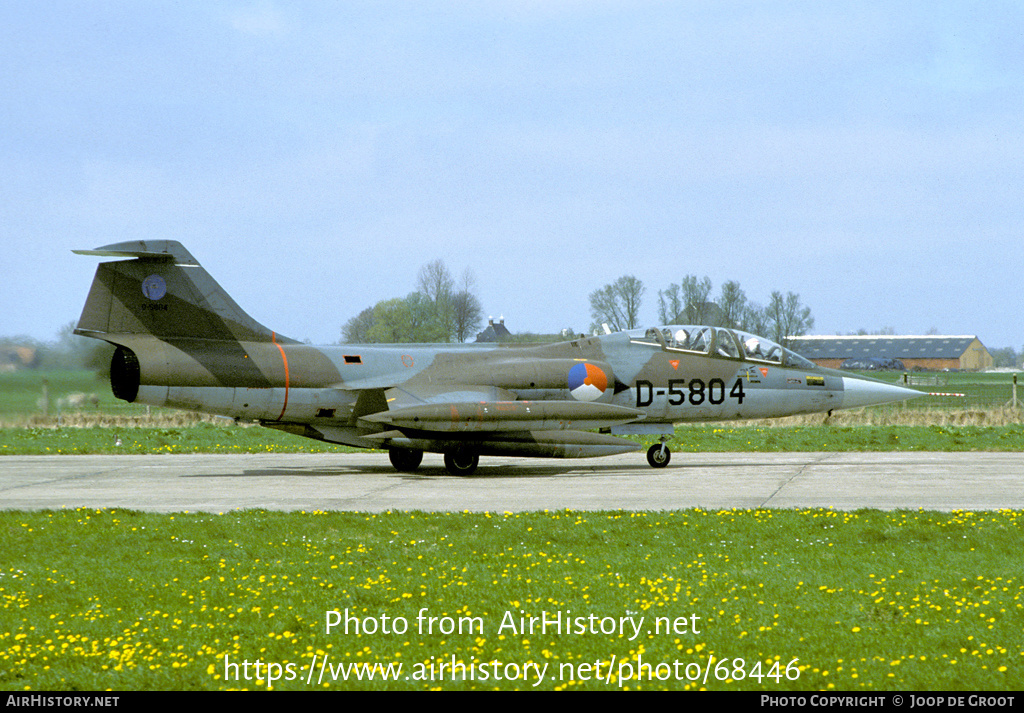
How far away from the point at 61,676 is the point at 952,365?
137 meters

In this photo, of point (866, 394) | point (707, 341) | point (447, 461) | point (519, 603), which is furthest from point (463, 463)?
point (519, 603)

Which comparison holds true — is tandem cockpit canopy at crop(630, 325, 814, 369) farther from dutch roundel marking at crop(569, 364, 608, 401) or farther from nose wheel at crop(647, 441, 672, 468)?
nose wheel at crop(647, 441, 672, 468)

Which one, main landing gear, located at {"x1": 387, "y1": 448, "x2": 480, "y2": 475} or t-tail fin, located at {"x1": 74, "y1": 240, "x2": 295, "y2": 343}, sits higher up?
t-tail fin, located at {"x1": 74, "y1": 240, "x2": 295, "y2": 343}

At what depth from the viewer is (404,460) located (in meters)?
21.1

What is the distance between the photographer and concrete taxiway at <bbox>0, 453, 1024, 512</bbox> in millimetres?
14688

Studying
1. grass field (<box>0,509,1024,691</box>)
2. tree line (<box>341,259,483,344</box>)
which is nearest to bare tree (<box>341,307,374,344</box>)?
tree line (<box>341,259,483,344</box>)

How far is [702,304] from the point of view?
77188 mm

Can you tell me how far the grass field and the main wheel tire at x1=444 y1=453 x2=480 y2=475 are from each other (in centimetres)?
775

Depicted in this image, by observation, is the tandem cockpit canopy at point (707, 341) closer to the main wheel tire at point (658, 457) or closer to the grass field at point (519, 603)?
the main wheel tire at point (658, 457)

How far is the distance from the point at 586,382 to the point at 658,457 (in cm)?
237

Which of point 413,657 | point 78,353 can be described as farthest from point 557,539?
point 78,353

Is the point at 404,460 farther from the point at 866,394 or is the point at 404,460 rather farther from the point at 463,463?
the point at 866,394
